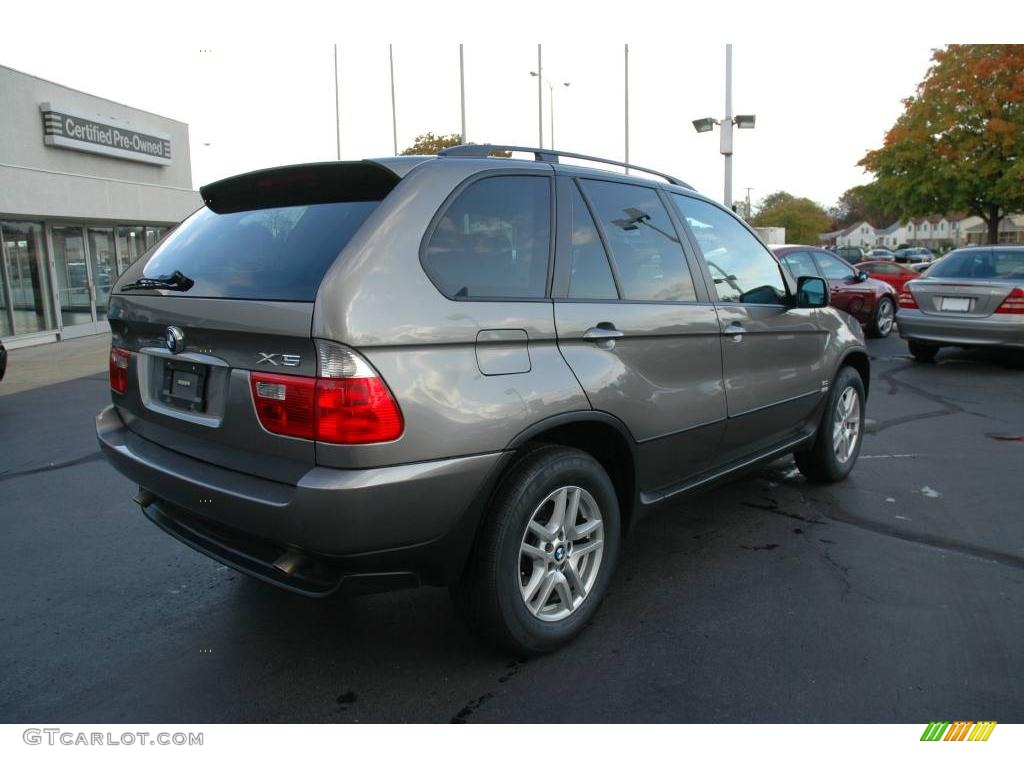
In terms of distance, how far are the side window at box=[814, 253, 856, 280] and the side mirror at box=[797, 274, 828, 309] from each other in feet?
30.1

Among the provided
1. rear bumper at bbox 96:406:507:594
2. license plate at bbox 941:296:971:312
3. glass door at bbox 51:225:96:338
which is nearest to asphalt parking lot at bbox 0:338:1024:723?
rear bumper at bbox 96:406:507:594

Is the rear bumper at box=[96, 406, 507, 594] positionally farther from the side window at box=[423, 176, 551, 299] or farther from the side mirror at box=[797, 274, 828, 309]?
the side mirror at box=[797, 274, 828, 309]

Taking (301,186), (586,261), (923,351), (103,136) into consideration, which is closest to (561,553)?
(586,261)

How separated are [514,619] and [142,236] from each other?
63.3ft

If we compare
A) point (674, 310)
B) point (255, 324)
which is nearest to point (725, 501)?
point (674, 310)

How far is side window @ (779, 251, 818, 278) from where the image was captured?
38.5 feet

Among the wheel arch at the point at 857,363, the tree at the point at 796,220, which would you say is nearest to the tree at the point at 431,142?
the wheel arch at the point at 857,363

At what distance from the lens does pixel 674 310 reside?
135 inches

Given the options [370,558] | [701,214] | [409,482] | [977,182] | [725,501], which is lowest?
[725,501]

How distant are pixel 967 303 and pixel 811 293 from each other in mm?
6967

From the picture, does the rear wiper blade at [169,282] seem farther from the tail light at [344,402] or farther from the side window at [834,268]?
the side window at [834,268]

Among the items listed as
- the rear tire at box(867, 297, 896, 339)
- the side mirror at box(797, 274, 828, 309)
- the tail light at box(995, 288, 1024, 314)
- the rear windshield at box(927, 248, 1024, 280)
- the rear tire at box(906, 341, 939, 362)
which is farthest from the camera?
Answer: the rear tire at box(867, 297, 896, 339)

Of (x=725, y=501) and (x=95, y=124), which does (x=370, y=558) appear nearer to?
(x=725, y=501)

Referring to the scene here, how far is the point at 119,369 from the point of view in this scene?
3.27 meters
